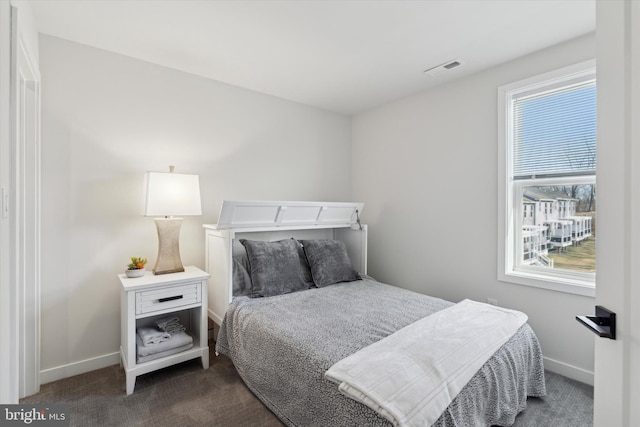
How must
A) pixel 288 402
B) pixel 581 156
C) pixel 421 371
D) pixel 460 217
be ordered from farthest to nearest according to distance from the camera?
pixel 460 217, pixel 581 156, pixel 288 402, pixel 421 371

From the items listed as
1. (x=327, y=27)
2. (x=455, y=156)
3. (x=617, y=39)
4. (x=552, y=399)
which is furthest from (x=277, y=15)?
(x=552, y=399)

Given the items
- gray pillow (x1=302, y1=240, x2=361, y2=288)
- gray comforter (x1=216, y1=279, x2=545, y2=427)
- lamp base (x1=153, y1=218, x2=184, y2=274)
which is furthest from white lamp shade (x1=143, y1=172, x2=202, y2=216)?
gray pillow (x1=302, y1=240, x2=361, y2=288)

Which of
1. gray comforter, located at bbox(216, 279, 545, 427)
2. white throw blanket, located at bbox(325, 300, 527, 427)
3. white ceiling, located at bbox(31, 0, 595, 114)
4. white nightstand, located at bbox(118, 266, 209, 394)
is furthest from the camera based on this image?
white nightstand, located at bbox(118, 266, 209, 394)

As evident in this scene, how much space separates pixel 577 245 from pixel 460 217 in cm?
87

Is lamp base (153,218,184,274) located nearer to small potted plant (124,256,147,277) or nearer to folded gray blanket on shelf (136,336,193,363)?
small potted plant (124,256,147,277)

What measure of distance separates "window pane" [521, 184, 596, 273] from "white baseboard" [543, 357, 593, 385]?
722 millimetres

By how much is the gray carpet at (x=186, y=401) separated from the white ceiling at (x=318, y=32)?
2.52 metres

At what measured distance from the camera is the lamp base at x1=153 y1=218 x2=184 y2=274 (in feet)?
7.86

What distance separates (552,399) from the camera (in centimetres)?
197

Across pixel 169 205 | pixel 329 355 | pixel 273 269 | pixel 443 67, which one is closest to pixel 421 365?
pixel 329 355

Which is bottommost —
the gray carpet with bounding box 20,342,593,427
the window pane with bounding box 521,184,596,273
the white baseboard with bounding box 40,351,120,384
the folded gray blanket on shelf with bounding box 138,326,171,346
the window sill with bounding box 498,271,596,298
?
the gray carpet with bounding box 20,342,593,427

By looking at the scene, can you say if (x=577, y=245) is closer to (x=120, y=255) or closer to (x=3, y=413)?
(x=3, y=413)

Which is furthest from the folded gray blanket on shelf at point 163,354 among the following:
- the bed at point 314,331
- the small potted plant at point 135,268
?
the small potted plant at point 135,268

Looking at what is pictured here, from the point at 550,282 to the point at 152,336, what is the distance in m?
3.05
